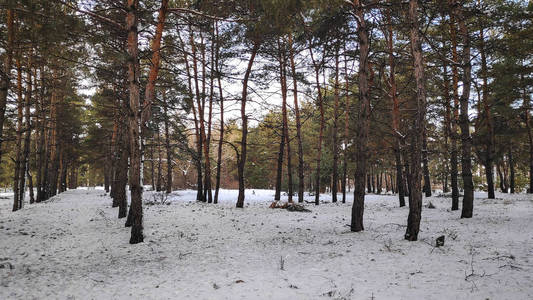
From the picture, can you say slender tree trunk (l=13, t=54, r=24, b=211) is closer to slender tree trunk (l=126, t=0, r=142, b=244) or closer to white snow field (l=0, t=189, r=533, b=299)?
white snow field (l=0, t=189, r=533, b=299)

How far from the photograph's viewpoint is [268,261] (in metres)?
6.01

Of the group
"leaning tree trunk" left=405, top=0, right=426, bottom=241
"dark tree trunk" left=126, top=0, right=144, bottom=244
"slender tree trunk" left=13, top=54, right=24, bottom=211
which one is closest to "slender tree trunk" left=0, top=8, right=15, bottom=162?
"slender tree trunk" left=13, top=54, right=24, bottom=211

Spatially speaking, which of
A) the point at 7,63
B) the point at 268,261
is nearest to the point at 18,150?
the point at 7,63

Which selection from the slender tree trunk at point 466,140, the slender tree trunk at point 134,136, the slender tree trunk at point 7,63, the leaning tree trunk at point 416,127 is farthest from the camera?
the slender tree trunk at point 466,140

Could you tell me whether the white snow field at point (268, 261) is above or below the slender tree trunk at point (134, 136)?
below

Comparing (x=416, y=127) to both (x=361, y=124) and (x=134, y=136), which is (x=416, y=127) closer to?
(x=361, y=124)

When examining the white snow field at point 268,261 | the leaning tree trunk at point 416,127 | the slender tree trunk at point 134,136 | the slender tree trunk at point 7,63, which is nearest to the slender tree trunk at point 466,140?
the white snow field at point 268,261

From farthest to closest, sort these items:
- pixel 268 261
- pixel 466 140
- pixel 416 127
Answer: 1. pixel 466 140
2. pixel 416 127
3. pixel 268 261

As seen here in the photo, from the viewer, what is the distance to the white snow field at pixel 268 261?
170 inches

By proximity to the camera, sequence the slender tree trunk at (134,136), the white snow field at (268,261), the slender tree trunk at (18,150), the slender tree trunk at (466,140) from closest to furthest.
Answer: the white snow field at (268,261)
the slender tree trunk at (134,136)
the slender tree trunk at (466,140)
the slender tree trunk at (18,150)

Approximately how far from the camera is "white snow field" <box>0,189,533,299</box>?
4.33 meters

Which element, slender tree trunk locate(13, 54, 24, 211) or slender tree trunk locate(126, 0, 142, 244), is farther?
slender tree trunk locate(13, 54, 24, 211)

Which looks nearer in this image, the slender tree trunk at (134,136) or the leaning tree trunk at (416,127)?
the leaning tree trunk at (416,127)

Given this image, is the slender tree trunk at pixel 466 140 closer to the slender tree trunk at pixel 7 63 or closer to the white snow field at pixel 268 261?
the white snow field at pixel 268 261
